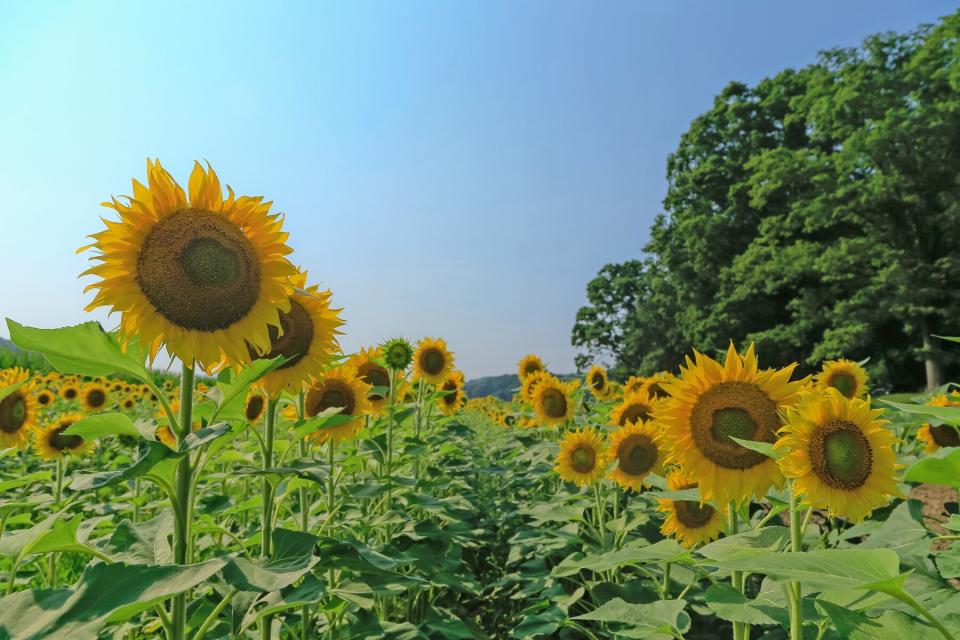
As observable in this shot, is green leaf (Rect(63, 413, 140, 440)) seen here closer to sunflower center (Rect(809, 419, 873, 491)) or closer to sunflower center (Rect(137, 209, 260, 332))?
sunflower center (Rect(137, 209, 260, 332))

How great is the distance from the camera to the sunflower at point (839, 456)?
170 centimetres

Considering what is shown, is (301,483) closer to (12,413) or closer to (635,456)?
(635,456)

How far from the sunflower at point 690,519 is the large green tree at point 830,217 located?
66.3 ft

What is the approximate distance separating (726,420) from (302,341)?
149 cm

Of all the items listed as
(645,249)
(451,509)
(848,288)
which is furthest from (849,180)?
(451,509)

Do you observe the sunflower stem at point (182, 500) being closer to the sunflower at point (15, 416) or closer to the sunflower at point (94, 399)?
the sunflower at point (15, 416)

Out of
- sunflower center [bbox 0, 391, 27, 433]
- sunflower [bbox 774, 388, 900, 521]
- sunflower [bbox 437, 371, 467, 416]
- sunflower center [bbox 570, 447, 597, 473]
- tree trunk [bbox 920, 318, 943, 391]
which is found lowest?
tree trunk [bbox 920, 318, 943, 391]

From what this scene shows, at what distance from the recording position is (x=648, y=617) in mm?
1813

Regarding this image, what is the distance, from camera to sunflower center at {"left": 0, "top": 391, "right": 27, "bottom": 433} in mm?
3469

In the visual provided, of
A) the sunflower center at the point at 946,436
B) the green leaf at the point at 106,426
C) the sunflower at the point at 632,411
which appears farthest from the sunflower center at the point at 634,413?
the green leaf at the point at 106,426

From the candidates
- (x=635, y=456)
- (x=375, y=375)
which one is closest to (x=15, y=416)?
(x=375, y=375)

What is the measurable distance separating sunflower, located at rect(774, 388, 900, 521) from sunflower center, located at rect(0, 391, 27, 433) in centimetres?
396

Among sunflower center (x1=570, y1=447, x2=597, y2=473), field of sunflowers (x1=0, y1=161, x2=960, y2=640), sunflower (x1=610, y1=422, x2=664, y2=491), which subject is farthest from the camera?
sunflower center (x1=570, y1=447, x2=597, y2=473)

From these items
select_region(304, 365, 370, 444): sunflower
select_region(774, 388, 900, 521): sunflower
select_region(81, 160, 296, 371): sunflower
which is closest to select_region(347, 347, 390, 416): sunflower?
select_region(304, 365, 370, 444): sunflower
